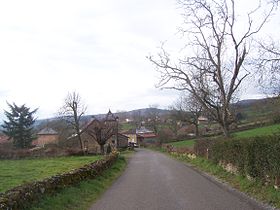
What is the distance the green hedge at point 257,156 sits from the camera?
43.4 feet

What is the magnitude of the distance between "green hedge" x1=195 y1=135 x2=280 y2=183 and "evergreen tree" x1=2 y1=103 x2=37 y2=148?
2350 inches

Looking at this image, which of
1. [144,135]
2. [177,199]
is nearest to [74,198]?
[177,199]

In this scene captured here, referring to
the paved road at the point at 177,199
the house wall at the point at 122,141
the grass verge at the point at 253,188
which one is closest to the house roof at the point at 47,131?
the house wall at the point at 122,141

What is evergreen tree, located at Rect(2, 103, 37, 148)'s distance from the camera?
75.7 metres

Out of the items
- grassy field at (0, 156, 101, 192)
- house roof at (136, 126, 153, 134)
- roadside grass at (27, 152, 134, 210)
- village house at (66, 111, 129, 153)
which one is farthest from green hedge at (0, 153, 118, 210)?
house roof at (136, 126, 153, 134)

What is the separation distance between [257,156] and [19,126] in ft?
219

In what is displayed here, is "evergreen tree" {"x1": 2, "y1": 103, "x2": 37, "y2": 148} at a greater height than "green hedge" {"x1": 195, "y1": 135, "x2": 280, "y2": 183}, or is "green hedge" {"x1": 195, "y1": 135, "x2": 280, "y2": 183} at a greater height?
"evergreen tree" {"x1": 2, "y1": 103, "x2": 37, "y2": 148}

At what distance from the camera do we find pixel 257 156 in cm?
1504

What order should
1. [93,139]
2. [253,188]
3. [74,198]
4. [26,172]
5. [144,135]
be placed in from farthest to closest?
[144,135] < [93,139] < [26,172] < [253,188] < [74,198]

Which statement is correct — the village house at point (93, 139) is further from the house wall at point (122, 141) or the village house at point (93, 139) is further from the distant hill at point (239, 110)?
the distant hill at point (239, 110)

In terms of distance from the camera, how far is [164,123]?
11694cm

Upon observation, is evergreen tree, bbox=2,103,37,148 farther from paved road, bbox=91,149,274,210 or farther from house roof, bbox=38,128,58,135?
paved road, bbox=91,149,274,210

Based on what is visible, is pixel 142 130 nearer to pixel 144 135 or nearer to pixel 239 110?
pixel 144 135

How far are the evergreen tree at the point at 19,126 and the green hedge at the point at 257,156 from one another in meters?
59.7
